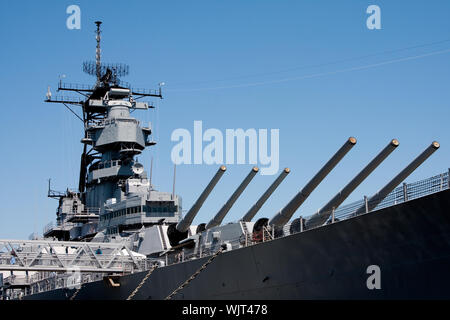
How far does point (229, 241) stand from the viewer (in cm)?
2100

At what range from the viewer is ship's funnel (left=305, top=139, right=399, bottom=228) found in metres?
15.8

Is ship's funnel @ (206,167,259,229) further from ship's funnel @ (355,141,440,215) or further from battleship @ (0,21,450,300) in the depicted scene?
ship's funnel @ (355,141,440,215)

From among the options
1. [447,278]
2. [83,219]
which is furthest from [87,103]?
[447,278]

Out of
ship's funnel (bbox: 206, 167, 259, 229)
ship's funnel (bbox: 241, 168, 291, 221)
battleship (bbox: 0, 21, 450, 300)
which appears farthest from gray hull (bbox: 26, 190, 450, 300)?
ship's funnel (bbox: 241, 168, 291, 221)

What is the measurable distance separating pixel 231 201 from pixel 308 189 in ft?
14.5

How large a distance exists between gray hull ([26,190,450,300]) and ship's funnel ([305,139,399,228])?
1.15 m

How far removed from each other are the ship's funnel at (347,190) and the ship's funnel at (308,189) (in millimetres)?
679

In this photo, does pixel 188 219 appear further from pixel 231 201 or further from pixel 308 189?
pixel 308 189

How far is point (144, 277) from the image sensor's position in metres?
23.9

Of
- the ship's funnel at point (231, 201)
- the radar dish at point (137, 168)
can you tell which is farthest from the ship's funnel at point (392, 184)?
the radar dish at point (137, 168)

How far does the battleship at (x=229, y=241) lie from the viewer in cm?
1353

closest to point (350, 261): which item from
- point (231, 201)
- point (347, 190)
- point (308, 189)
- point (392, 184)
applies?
point (392, 184)

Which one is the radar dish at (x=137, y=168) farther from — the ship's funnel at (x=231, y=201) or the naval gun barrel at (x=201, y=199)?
the ship's funnel at (x=231, y=201)

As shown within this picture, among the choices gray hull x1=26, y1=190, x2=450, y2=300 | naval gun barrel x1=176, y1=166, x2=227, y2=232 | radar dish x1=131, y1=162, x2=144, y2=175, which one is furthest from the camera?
radar dish x1=131, y1=162, x2=144, y2=175
